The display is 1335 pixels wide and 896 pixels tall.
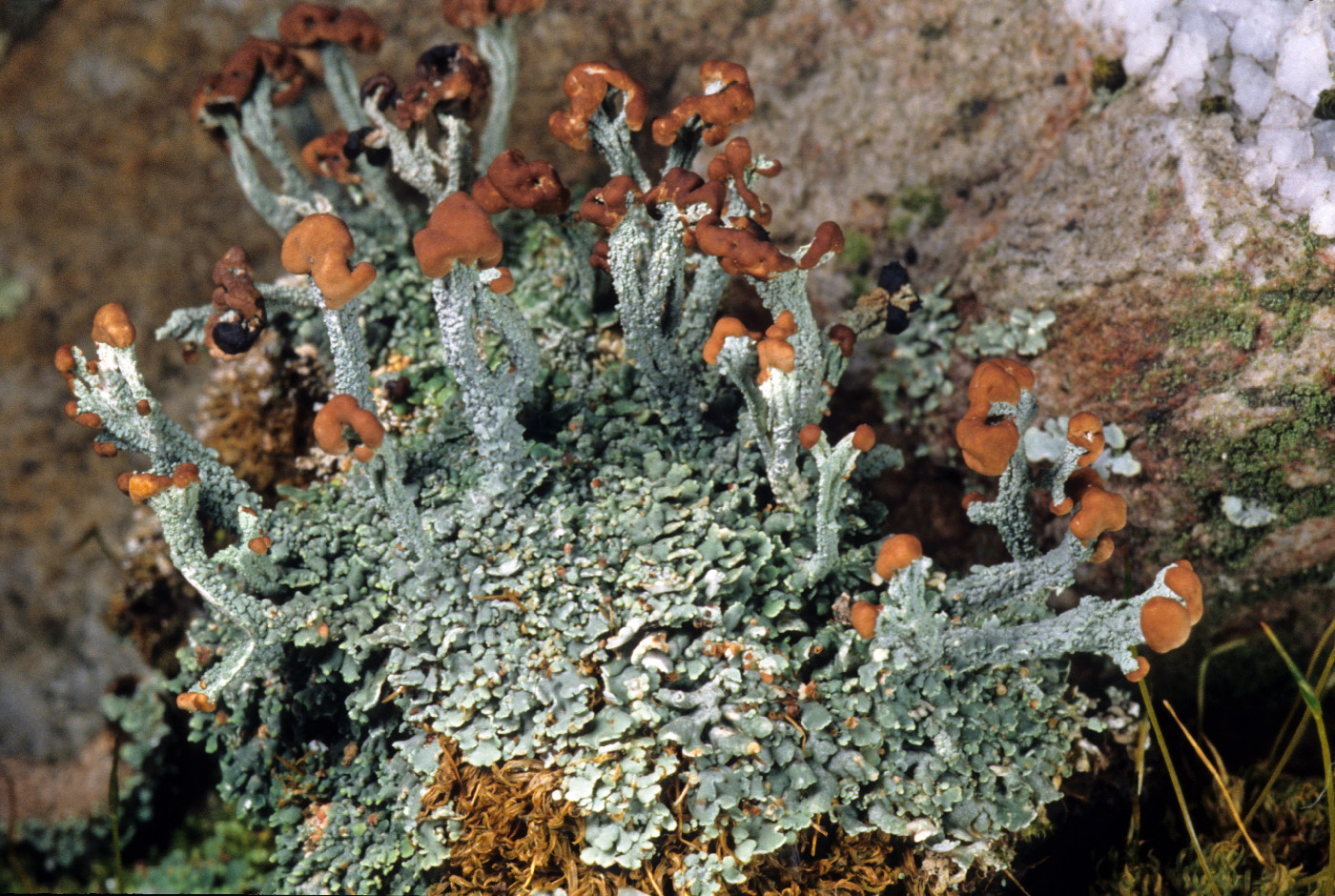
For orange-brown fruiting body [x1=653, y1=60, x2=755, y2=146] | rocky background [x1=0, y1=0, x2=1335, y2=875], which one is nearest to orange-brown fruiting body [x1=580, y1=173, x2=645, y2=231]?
orange-brown fruiting body [x1=653, y1=60, x2=755, y2=146]

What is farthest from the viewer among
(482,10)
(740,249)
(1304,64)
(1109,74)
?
(482,10)

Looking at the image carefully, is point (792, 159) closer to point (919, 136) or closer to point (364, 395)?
point (919, 136)

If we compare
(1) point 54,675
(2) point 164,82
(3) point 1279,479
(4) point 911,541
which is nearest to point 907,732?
(4) point 911,541

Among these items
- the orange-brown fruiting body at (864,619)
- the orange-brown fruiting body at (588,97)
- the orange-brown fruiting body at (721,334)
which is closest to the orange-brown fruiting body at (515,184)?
the orange-brown fruiting body at (588,97)

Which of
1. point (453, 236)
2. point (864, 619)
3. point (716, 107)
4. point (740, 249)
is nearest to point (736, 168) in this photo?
point (716, 107)

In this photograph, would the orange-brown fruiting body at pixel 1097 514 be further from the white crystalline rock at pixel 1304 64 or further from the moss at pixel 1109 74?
the moss at pixel 1109 74

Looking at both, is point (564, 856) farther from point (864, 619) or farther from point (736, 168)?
point (736, 168)

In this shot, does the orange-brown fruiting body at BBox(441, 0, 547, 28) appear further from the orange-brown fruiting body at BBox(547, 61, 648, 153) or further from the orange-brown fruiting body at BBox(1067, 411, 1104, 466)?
the orange-brown fruiting body at BBox(1067, 411, 1104, 466)

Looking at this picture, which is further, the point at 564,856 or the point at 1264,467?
the point at 1264,467
